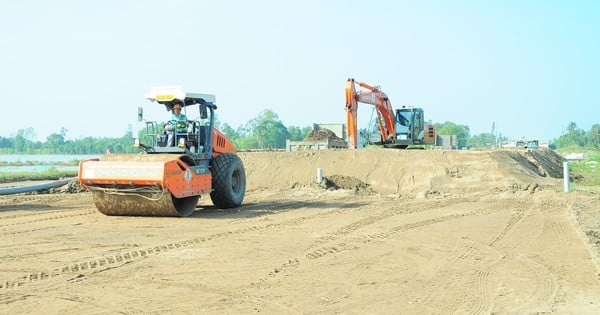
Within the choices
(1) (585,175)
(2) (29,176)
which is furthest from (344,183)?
(2) (29,176)

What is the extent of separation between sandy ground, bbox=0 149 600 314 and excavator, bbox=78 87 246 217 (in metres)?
0.43

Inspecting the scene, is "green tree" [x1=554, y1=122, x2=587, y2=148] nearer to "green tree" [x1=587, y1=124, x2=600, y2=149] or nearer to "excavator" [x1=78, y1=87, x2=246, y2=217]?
"green tree" [x1=587, y1=124, x2=600, y2=149]

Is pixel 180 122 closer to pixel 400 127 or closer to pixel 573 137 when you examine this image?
pixel 400 127

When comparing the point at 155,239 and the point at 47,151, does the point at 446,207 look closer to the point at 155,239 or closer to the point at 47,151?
the point at 155,239

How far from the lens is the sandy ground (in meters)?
6.24

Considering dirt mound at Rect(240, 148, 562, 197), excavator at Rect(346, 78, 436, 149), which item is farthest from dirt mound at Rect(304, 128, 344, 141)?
dirt mound at Rect(240, 148, 562, 197)

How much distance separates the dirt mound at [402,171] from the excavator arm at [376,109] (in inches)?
53.8

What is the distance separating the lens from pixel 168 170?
1229 cm

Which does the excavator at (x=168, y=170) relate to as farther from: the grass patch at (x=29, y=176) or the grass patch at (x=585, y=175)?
the grass patch at (x=29, y=176)

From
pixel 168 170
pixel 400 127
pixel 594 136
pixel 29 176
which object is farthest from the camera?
pixel 594 136

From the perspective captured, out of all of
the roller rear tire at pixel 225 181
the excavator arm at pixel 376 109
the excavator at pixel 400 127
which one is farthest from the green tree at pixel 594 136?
the roller rear tire at pixel 225 181

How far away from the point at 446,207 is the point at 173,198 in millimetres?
6741

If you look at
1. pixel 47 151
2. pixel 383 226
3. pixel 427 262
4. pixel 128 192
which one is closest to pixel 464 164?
pixel 383 226

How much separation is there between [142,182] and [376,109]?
707 inches
